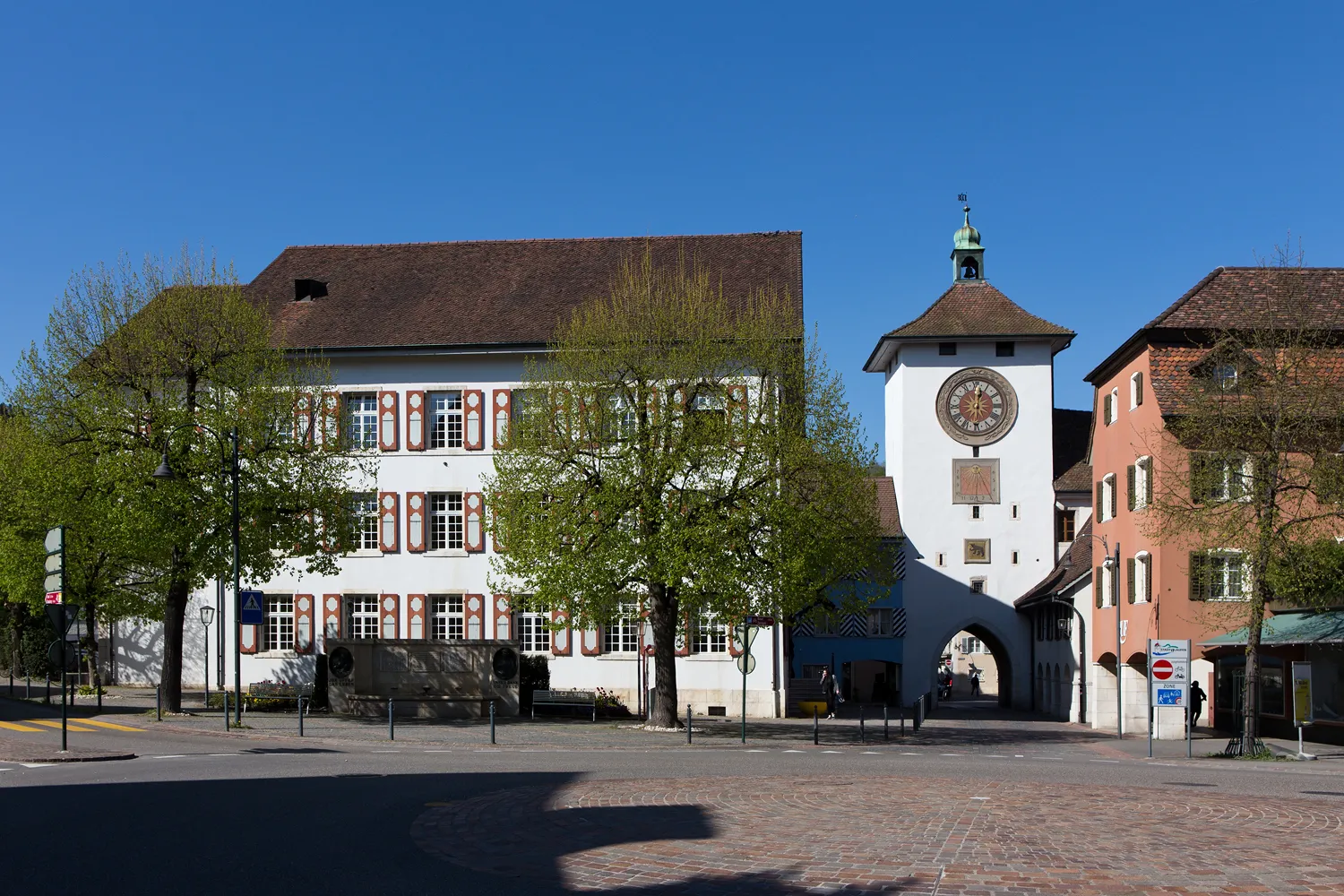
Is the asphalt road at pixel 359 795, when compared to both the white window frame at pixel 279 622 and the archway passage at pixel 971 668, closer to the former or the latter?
the white window frame at pixel 279 622

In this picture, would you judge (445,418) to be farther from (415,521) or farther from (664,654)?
(664,654)

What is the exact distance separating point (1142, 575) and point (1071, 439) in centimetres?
2781

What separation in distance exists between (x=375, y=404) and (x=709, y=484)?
1451 centimetres

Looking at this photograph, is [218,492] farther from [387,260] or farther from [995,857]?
[995,857]

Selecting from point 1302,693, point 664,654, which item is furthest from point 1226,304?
point 664,654

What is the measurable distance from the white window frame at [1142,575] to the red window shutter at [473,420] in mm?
18776

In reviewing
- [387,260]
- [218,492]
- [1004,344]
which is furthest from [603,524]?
[1004,344]

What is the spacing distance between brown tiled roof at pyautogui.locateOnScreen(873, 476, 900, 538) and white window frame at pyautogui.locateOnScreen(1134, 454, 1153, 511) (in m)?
22.3

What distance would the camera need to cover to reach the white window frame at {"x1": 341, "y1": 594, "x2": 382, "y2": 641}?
41.8 m

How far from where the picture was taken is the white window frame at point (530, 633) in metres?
41.2

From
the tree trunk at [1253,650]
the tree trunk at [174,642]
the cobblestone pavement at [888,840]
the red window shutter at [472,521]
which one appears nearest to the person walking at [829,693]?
the red window shutter at [472,521]

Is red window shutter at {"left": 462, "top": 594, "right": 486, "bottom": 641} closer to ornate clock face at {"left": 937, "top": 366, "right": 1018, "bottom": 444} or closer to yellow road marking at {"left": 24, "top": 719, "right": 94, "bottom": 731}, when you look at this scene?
yellow road marking at {"left": 24, "top": 719, "right": 94, "bottom": 731}

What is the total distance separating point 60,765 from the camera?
20531 mm

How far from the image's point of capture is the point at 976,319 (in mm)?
61219
